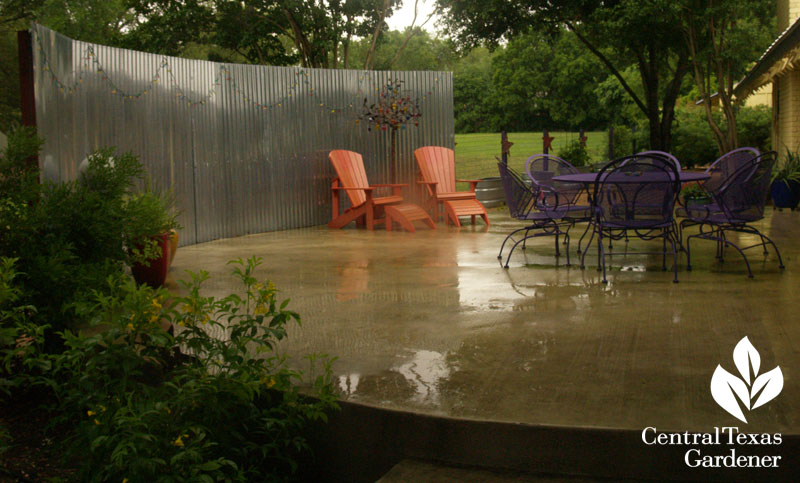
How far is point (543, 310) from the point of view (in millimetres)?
4176

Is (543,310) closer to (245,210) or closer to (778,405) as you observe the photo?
(778,405)

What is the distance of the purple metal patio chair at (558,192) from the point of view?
6137 millimetres

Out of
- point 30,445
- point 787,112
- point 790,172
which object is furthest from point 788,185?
point 30,445

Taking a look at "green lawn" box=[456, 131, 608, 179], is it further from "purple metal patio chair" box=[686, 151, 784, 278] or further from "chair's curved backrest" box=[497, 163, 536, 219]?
"purple metal patio chair" box=[686, 151, 784, 278]

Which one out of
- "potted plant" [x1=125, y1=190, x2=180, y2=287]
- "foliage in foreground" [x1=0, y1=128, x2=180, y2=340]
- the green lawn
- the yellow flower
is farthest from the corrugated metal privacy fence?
the green lawn

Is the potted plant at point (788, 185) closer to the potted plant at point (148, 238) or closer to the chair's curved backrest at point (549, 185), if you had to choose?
the chair's curved backrest at point (549, 185)

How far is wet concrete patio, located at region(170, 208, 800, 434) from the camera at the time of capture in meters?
2.64

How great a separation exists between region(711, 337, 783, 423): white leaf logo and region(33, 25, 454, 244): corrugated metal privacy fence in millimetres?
4551

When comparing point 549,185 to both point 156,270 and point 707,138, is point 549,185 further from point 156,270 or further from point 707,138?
point 707,138

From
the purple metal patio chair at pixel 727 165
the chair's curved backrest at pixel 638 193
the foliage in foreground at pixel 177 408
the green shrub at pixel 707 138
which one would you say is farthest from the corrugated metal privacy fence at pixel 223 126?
the green shrub at pixel 707 138

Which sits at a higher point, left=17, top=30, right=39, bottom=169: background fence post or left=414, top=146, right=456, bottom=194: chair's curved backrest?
left=17, top=30, right=39, bottom=169: background fence post

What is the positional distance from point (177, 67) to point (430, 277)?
386 cm

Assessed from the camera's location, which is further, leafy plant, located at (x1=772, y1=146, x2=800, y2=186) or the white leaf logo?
leafy plant, located at (x1=772, y1=146, x2=800, y2=186)

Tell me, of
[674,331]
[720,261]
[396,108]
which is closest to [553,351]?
[674,331]
